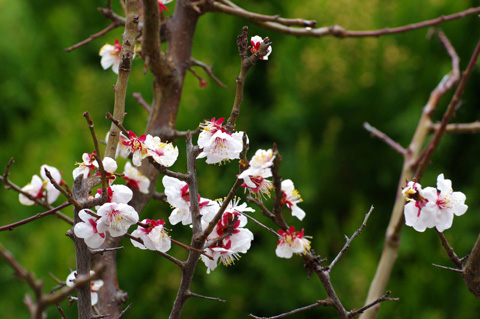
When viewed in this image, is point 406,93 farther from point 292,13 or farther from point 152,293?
point 152,293

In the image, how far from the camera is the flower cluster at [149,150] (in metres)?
0.51

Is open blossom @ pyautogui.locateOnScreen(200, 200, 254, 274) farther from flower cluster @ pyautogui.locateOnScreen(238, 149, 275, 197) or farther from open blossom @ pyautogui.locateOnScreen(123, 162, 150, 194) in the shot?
open blossom @ pyautogui.locateOnScreen(123, 162, 150, 194)

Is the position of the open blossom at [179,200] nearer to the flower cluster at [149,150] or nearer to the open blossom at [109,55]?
the flower cluster at [149,150]

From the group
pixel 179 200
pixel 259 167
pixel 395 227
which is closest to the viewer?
pixel 259 167

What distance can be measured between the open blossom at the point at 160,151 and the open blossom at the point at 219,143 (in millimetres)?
34

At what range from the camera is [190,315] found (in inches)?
73.4

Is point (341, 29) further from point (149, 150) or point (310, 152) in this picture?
point (310, 152)

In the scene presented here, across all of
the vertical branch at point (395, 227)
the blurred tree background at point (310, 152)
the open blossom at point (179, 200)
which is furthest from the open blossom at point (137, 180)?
the blurred tree background at point (310, 152)

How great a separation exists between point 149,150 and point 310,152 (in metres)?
1.57

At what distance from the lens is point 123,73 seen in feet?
1.82

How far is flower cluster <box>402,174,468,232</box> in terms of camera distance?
1.71ft

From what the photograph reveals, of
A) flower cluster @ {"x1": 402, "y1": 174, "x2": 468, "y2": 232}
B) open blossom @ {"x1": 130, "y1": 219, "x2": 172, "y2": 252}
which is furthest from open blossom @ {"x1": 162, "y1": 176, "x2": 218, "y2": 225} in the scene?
flower cluster @ {"x1": 402, "y1": 174, "x2": 468, "y2": 232}

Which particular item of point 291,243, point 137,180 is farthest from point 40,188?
point 291,243

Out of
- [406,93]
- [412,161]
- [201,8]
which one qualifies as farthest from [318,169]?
[201,8]
